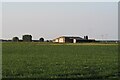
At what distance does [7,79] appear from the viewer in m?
14.9

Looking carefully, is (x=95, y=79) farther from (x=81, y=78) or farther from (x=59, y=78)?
(x=59, y=78)

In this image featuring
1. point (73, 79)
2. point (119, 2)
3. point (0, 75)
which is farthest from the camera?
point (119, 2)

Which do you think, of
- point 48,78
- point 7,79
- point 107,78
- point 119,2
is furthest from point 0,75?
point 119,2

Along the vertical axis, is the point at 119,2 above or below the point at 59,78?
above

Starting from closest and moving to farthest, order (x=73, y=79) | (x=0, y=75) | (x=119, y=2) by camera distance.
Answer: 1. (x=73, y=79)
2. (x=0, y=75)
3. (x=119, y=2)

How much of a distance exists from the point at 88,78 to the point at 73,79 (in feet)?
2.74

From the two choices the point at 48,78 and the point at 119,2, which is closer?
the point at 48,78

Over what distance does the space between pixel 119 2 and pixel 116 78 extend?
11.2 meters

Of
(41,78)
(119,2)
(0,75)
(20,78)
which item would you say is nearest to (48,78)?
(41,78)

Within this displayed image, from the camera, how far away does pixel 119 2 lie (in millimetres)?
25547

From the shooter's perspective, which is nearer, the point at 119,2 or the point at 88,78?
the point at 88,78

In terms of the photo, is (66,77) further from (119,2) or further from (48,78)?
(119,2)

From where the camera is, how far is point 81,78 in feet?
50.0

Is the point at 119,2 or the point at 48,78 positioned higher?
the point at 119,2
